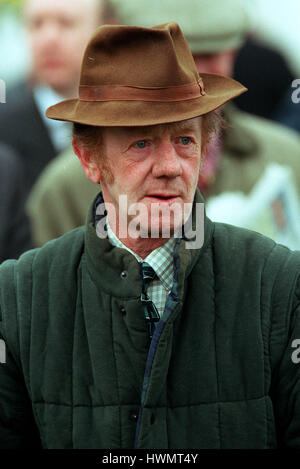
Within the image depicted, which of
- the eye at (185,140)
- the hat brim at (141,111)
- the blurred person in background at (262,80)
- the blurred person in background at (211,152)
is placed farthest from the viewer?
the blurred person in background at (262,80)

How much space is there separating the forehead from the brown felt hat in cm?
6

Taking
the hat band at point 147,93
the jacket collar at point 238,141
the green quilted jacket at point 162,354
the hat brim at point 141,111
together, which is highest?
the hat band at point 147,93

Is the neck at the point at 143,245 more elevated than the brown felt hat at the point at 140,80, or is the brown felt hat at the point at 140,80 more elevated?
the brown felt hat at the point at 140,80

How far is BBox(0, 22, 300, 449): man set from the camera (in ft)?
9.61

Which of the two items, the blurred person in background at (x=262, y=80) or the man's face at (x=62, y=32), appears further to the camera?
the blurred person in background at (x=262, y=80)

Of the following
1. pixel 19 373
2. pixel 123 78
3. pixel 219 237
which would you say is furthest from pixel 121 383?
pixel 123 78

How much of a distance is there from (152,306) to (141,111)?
61 centimetres

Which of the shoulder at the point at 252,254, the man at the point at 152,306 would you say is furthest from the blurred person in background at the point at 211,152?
the man at the point at 152,306

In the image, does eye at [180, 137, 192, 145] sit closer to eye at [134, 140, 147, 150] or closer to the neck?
eye at [134, 140, 147, 150]

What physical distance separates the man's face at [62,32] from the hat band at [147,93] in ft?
8.66

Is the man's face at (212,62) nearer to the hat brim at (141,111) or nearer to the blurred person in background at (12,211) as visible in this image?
the blurred person in background at (12,211)

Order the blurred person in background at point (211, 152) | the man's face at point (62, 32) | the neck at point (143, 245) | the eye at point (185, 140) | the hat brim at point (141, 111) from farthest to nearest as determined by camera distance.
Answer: the man's face at point (62, 32), the blurred person in background at point (211, 152), the neck at point (143, 245), the eye at point (185, 140), the hat brim at point (141, 111)

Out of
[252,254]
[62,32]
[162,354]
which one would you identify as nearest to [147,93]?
[252,254]

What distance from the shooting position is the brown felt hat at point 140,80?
2.89 metres
